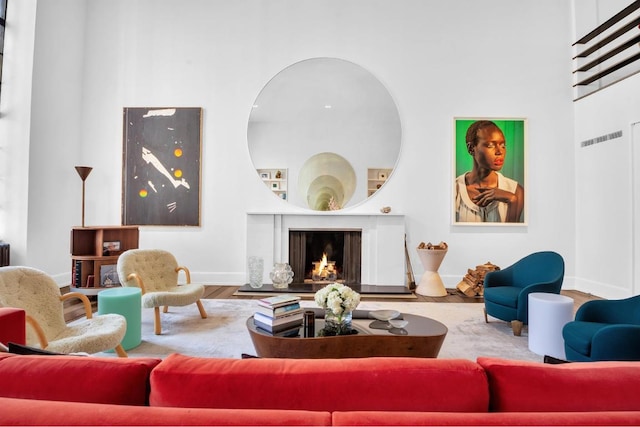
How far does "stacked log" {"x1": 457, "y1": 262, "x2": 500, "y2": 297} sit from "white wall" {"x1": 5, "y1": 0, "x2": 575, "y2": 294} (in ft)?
1.33

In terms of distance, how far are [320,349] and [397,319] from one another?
77cm

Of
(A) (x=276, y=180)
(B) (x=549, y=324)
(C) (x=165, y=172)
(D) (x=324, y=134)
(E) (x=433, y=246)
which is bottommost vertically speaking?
(B) (x=549, y=324)

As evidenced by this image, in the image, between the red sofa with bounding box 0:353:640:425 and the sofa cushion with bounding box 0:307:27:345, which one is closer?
the red sofa with bounding box 0:353:640:425

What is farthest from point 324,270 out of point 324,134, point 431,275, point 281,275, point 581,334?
point 581,334

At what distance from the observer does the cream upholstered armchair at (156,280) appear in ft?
11.4

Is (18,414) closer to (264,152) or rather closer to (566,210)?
(264,152)

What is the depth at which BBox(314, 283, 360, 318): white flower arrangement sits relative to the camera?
2.48 meters

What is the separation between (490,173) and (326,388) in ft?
18.2

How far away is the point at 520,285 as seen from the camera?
392cm

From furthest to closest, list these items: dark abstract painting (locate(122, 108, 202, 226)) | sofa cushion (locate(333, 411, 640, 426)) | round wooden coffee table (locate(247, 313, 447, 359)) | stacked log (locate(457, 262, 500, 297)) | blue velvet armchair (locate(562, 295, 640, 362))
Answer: dark abstract painting (locate(122, 108, 202, 226))
stacked log (locate(457, 262, 500, 297))
round wooden coffee table (locate(247, 313, 447, 359))
blue velvet armchair (locate(562, 295, 640, 362))
sofa cushion (locate(333, 411, 640, 426))

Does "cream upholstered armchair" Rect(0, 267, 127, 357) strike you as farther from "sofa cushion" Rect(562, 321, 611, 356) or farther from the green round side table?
"sofa cushion" Rect(562, 321, 611, 356)

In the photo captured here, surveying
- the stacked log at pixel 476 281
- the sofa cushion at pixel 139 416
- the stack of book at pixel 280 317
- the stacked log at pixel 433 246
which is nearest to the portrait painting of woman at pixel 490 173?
the stacked log at pixel 433 246

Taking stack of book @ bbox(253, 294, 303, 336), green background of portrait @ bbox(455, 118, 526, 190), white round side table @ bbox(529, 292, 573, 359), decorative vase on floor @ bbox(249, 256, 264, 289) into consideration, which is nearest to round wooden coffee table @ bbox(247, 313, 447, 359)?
stack of book @ bbox(253, 294, 303, 336)

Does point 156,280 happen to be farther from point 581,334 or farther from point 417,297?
point 581,334
